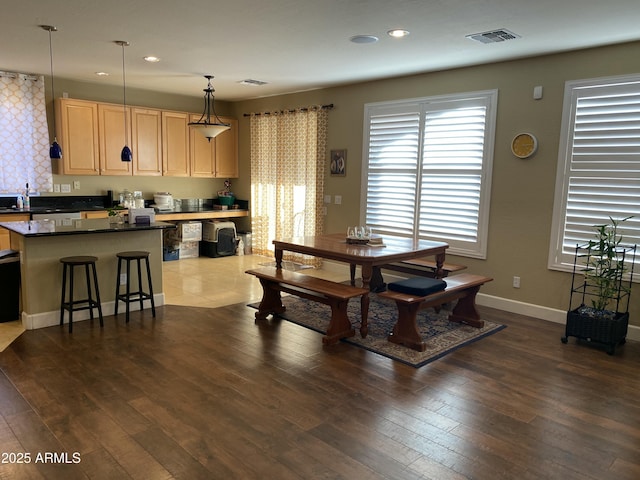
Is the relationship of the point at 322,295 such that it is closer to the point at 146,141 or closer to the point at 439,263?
the point at 439,263

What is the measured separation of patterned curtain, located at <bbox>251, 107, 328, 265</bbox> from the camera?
Answer: 696 centimetres

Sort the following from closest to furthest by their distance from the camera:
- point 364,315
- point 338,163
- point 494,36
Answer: point 494,36 → point 364,315 → point 338,163

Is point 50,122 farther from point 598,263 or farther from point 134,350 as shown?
point 598,263

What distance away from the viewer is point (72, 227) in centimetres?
449

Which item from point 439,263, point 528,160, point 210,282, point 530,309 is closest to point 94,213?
point 210,282

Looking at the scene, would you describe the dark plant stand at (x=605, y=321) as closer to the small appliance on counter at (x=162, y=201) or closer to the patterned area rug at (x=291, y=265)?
the patterned area rug at (x=291, y=265)

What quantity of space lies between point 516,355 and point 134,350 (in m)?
3.10

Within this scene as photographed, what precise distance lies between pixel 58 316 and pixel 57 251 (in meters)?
0.61

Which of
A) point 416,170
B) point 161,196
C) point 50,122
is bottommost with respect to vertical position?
point 161,196

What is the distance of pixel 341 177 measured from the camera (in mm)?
6711

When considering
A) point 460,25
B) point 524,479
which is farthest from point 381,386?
point 460,25

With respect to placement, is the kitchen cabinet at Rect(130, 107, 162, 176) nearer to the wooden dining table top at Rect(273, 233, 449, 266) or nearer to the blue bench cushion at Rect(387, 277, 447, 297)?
the wooden dining table top at Rect(273, 233, 449, 266)

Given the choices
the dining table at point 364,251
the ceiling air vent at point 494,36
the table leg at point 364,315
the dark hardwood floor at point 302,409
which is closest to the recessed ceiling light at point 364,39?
the ceiling air vent at point 494,36

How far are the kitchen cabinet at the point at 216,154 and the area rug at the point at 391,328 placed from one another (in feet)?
11.5
